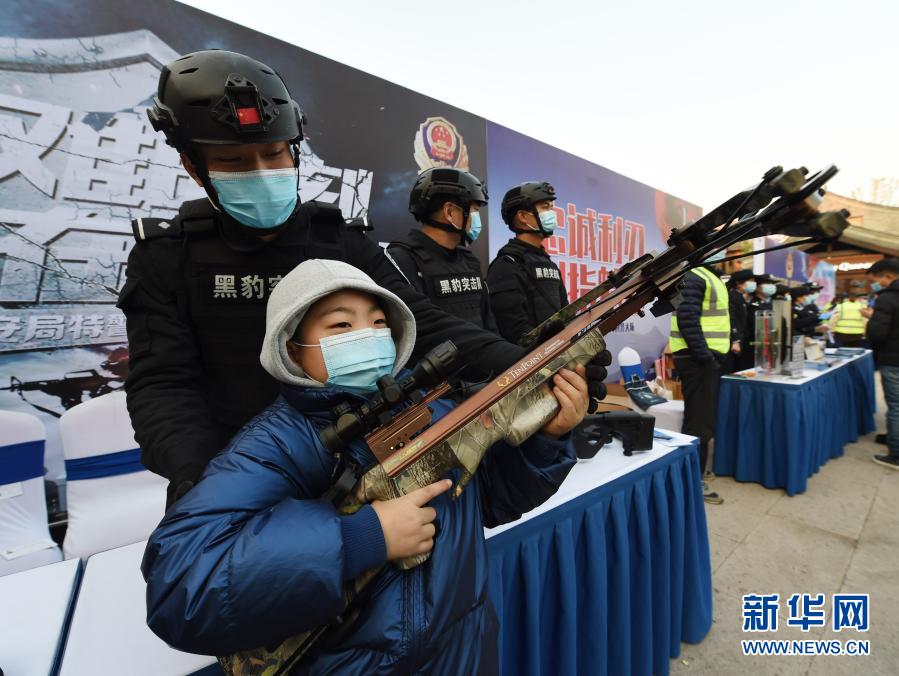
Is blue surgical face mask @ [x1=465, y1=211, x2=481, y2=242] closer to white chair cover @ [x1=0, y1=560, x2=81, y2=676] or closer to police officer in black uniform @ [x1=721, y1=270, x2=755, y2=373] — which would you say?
white chair cover @ [x1=0, y1=560, x2=81, y2=676]

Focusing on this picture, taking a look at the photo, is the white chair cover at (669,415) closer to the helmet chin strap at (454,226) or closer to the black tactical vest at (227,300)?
the helmet chin strap at (454,226)

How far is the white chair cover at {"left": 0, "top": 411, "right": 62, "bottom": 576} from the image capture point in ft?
6.50

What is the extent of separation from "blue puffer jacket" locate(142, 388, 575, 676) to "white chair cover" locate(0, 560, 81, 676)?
677 mm

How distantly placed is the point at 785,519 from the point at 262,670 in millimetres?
4026

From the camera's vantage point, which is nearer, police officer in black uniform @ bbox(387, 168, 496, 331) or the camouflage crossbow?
the camouflage crossbow

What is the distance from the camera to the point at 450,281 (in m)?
2.40

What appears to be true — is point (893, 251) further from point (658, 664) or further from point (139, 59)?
point (139, 59)

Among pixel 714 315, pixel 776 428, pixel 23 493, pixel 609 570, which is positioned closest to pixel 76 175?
pixel 23 493

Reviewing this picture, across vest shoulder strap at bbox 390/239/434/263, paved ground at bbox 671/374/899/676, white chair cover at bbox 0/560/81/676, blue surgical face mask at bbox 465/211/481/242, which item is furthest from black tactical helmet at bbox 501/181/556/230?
white chair cover at bbox 0/560/81/676

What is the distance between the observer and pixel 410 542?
72cm

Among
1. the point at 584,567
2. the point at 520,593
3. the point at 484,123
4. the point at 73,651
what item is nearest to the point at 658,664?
the point at 584,567

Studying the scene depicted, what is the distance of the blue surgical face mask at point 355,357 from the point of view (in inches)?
35.7

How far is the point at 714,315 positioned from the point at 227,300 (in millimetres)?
3890

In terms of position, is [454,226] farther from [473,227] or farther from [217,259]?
[217,259]
